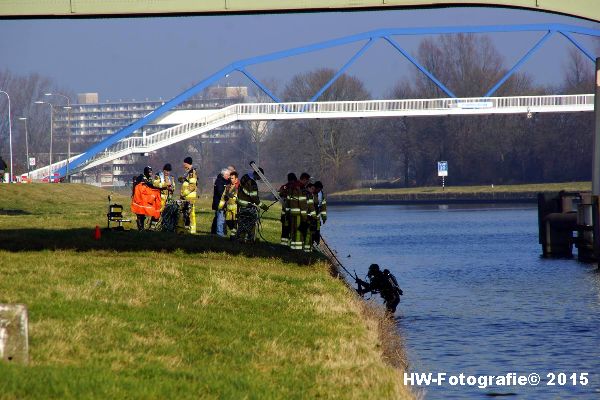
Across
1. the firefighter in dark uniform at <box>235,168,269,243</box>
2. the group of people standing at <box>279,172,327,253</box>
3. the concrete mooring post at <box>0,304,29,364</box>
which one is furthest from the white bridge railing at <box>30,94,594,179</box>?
the concrete mooring post at <box>0,304,29,364</box>

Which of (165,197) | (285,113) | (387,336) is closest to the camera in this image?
(387,336)

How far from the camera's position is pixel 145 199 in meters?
30.8

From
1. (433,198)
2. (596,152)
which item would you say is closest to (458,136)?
(433,198)

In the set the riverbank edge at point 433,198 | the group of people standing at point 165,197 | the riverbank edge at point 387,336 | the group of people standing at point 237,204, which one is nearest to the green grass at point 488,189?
the riverbank edge at point 433,198

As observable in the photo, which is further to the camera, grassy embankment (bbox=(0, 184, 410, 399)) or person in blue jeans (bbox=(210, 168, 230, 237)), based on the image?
person in blue jeans (bbox=(210, 168, 230, 237))

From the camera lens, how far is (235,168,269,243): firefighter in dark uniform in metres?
A: 28.7

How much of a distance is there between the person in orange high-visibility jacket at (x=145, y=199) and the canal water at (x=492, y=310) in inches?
237

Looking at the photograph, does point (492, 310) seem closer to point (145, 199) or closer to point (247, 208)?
point (247, 208)

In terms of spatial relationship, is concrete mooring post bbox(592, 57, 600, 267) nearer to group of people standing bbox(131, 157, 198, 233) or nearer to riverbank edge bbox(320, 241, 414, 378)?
A: group of people standing bbox(131, 157, 198, 233)

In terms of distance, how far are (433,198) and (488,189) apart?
499cm

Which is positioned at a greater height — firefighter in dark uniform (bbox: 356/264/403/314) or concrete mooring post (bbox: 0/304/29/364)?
concrete mooring post (bbox: 0/304/29/364)

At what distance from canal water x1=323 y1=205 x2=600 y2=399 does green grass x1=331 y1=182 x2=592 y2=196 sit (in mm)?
51810

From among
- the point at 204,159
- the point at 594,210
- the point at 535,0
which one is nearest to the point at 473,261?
the point at 594,210

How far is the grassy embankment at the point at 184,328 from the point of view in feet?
36.3
